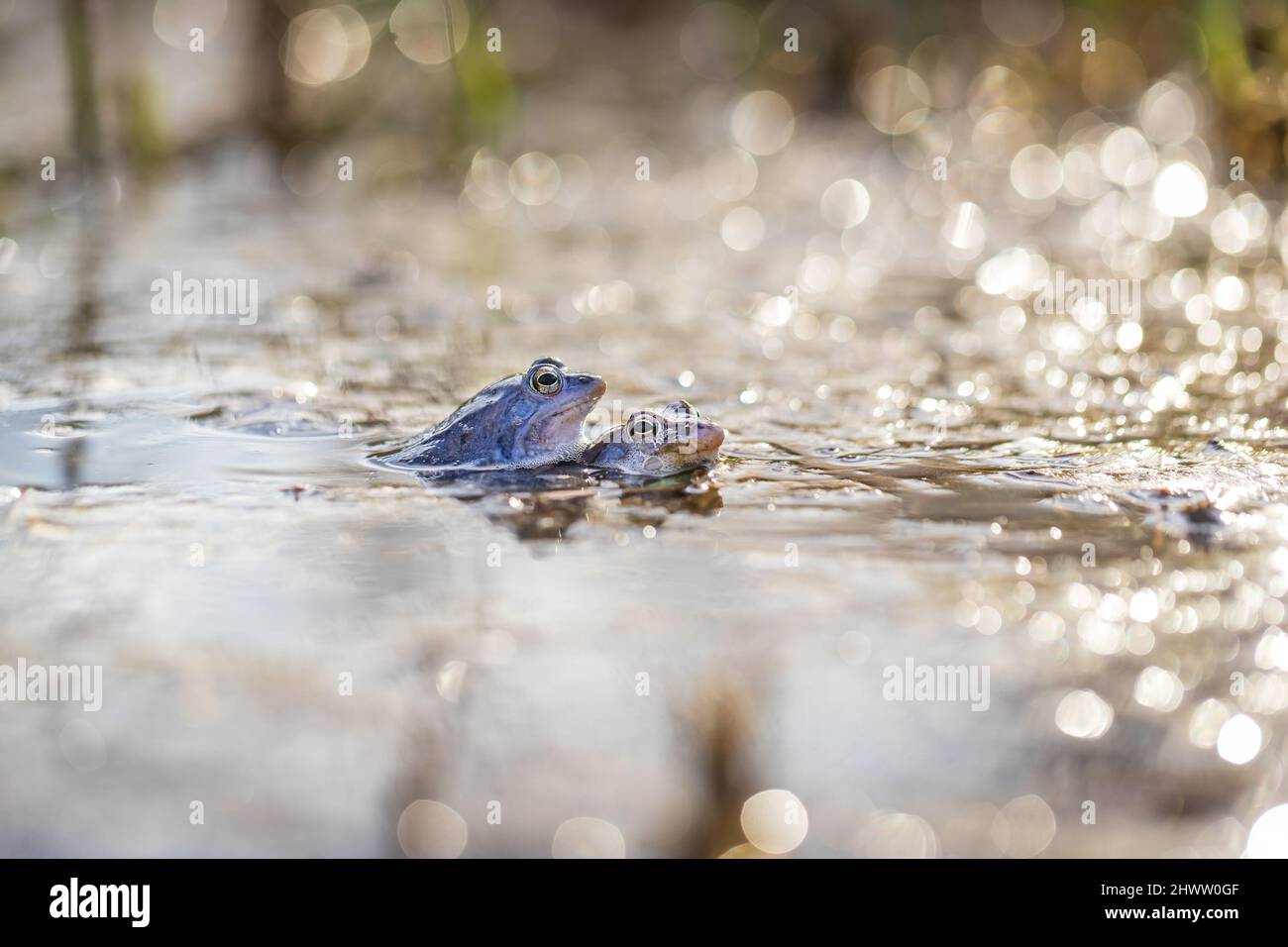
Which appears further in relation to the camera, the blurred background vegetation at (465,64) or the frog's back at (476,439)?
the blurred background vegetation at (465,64)

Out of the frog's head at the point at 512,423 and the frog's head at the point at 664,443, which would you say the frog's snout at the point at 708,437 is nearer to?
the frog's head at the point at 664,443

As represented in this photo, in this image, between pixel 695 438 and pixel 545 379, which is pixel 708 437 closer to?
pixel 695 438

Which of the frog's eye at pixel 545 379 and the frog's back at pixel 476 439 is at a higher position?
the frog's eye at pixel 545 379

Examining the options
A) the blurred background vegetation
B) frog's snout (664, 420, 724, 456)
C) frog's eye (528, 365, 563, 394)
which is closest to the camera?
frog's snout (664, 420, 724, 456)

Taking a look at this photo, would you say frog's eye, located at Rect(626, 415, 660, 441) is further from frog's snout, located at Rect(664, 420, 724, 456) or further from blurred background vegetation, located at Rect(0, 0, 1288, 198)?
blurred background vegetation, located at Rect(0, 0, 1288, 198)

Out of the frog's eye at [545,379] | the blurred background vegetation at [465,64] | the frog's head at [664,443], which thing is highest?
the blurred background vegetation at [465,64]

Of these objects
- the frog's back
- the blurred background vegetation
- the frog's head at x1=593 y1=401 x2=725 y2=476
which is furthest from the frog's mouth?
the blurred background vegetation

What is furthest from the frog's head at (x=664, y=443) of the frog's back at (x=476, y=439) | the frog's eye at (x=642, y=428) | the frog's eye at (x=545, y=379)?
the frog's back at (x=476, y=439)
